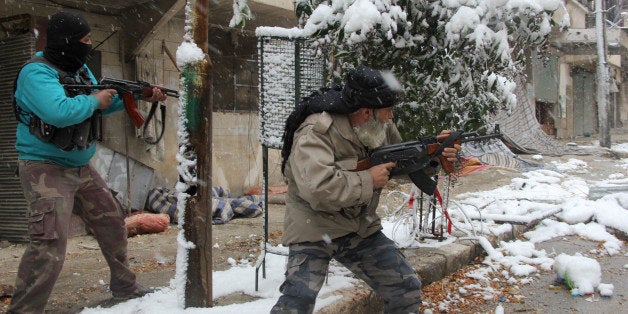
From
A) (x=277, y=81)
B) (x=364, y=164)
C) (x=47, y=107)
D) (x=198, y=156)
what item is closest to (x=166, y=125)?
(x=277, y=81)

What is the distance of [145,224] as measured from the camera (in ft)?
19.7

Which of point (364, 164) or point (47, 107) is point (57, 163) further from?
point (364, 164)

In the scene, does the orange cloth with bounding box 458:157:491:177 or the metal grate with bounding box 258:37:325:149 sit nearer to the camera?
the metal grate with bounding box 258:37:325:149

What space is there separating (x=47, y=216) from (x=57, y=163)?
0.31 meters

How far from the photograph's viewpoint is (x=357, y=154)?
2.58m

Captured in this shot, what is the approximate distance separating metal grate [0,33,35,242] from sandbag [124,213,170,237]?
1074 mm

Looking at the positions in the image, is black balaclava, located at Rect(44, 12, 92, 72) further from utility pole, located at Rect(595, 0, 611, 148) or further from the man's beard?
utility pole, located at Rect(595, 0, 611, 148)

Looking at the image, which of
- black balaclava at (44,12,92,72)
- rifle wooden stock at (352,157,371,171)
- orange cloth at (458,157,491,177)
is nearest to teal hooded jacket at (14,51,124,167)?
black balaclava at (44,12,92,72)

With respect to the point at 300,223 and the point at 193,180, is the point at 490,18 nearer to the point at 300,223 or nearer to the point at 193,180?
the point at 300,223

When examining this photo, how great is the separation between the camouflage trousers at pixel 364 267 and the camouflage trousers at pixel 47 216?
4.00 feet

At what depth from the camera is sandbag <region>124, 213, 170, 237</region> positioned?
5.91 meters

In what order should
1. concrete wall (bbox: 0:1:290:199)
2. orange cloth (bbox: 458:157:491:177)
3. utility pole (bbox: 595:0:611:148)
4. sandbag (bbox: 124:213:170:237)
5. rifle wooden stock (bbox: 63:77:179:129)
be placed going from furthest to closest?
utility pole (bbox: 595:0:611:148) → orange cloth (bbox: 458:157:491:177) → concrete wall (bbox: 0:1:290:199) → sandbag (bbox: 124:213:170:237) → rifle wooden stock (bbox: 63:77:179:129)

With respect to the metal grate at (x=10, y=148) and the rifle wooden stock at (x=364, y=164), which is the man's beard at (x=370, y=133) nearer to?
the rifle wooden stock at (x=364, y=164)

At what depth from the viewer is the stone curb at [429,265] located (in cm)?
312
